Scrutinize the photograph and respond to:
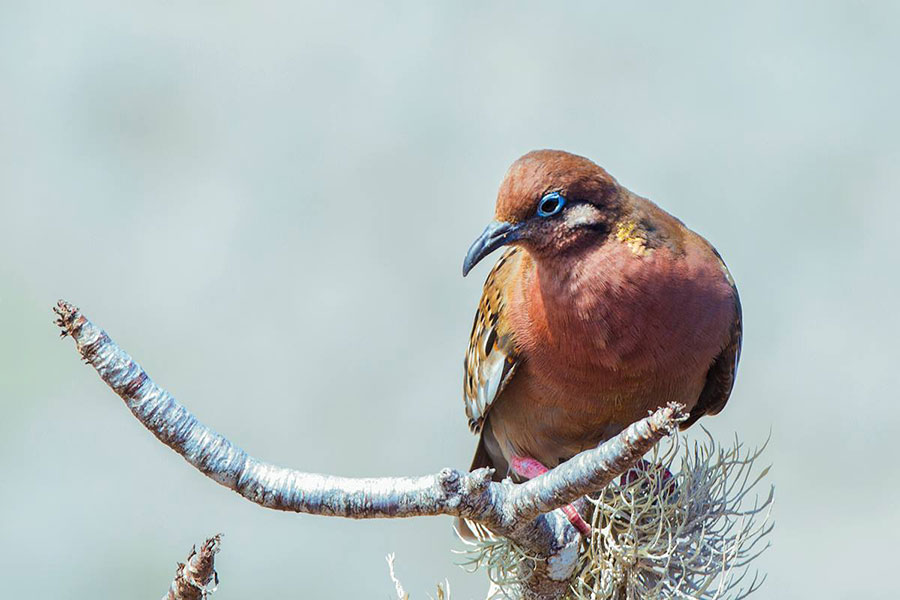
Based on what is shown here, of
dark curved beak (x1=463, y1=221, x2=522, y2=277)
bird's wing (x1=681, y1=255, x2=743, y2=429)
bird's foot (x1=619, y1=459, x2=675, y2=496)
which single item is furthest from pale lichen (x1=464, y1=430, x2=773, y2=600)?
dark curved beak (x1=463, y1=221, x2=522, y2=277)

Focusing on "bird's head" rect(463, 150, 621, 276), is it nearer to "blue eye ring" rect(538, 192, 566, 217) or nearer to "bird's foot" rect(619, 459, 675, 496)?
"blue eye ring" rect(538, 192, 566, 217)

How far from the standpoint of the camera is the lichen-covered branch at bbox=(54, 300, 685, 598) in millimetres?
1646

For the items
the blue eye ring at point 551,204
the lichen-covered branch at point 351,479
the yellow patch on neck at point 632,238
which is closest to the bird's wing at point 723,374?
the yellow patch on neck at point 632,238

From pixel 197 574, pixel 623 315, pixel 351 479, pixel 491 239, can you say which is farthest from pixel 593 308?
pixel 197 574

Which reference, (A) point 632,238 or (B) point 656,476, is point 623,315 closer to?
(A) point 632,238

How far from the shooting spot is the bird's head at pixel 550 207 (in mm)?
2809

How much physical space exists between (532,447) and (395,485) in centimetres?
149

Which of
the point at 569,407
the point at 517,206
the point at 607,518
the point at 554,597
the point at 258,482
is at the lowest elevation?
the point at 258,482

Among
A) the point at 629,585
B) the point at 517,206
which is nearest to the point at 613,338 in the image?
the point at 517,206

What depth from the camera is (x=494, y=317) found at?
10.9 ft

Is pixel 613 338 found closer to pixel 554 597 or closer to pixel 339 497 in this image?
pixel 554 597

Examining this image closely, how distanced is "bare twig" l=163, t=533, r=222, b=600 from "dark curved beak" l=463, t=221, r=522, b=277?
1.29 m

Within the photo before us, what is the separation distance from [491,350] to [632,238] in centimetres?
63

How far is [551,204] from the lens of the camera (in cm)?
283
